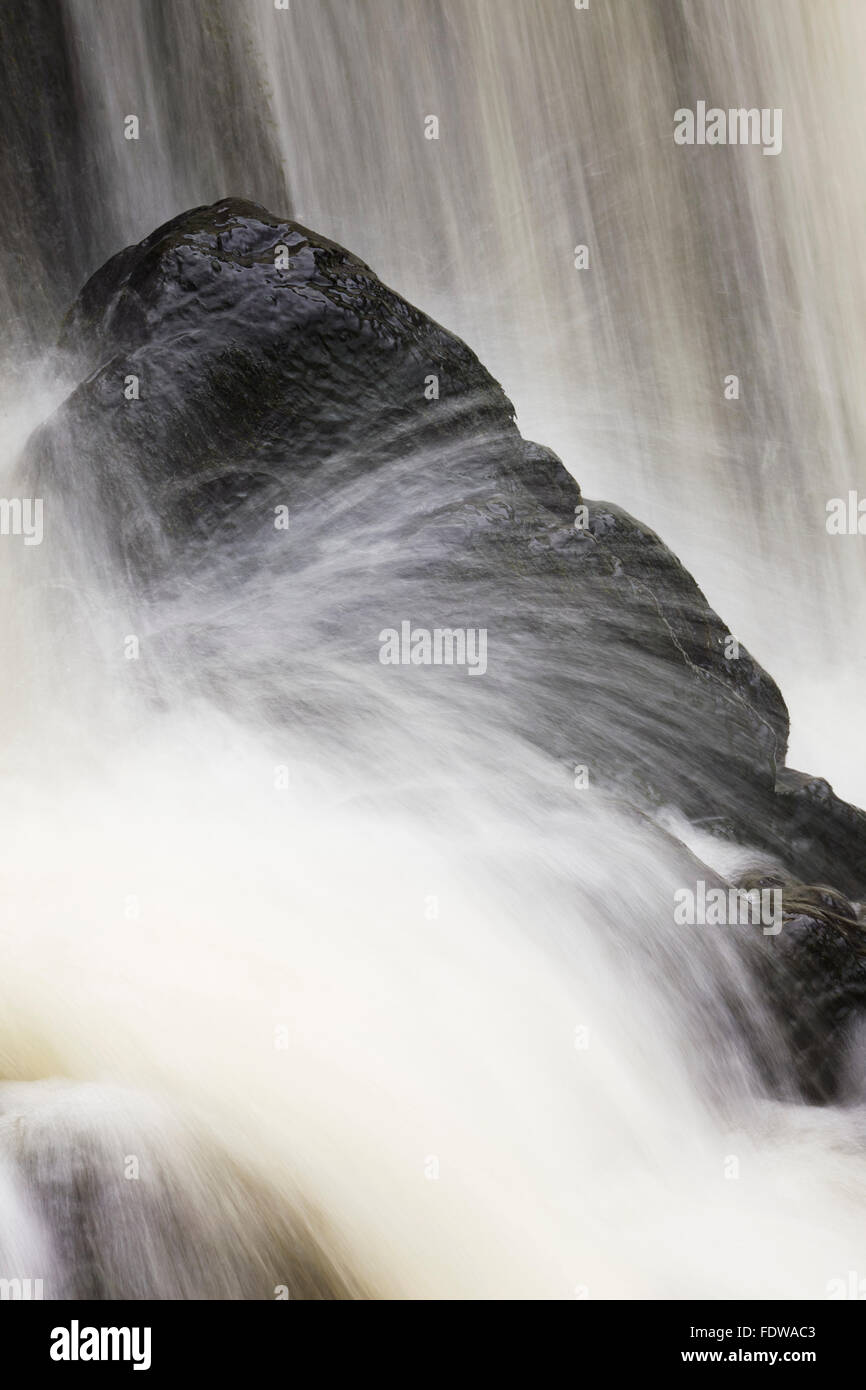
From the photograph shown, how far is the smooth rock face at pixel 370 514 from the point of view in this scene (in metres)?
6.36

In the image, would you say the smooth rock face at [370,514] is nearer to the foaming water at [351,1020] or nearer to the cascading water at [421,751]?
the cascading water at [421,751]

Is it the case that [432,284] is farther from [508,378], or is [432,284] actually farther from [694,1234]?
[694,1234]

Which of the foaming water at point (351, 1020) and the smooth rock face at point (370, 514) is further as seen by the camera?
the smooth rock face at point (370, 514)

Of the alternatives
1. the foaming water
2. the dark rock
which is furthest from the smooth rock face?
the foaming water

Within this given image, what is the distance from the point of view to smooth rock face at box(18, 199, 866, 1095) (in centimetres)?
636

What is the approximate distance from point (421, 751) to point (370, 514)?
145 centimetres

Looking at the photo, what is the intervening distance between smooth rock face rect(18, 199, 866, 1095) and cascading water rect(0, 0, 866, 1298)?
0.07 meters

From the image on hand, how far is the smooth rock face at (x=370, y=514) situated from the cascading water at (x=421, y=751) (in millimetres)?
74

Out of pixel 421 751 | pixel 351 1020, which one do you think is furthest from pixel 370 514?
pixel 351 1020

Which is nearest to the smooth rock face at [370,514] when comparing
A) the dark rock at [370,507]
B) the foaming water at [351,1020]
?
the dark rock at [370,507]

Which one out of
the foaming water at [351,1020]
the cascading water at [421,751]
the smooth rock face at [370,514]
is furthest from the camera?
the smooth rock face at [370,514]

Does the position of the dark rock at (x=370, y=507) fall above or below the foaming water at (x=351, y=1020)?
above

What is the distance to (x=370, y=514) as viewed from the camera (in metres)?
6.71

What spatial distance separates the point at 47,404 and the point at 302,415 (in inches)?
55.3
